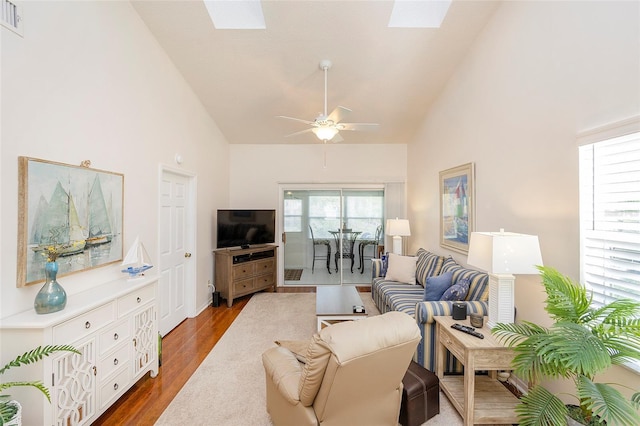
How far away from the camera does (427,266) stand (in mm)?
3844

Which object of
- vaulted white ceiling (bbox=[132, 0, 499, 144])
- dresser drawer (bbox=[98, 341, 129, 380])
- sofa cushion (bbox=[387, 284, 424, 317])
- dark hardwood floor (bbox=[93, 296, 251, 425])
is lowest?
dark hardwood floor (bbox=[93, 296, 251, 425])

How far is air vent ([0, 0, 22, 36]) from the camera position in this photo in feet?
5.24

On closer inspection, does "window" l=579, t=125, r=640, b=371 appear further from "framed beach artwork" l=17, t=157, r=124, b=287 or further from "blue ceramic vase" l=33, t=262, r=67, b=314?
"framed beach artwork" l=17, t=157, r=124, b=287

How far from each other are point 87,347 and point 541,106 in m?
3.85

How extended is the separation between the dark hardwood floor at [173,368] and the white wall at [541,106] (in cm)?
319

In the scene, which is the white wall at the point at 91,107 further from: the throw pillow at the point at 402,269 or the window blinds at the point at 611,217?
the window blinds at the point at 611,217

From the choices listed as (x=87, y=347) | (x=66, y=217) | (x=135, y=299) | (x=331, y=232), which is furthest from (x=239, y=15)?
(x=331, y=232)

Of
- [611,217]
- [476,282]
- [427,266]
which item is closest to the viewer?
[611,217]

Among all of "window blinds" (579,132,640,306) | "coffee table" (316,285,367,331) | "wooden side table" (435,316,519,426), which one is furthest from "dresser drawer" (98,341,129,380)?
"window blinds" (579,132,640,306)

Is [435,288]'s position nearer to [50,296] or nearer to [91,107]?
[50,296]

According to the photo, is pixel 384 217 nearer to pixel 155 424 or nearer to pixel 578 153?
pixel 578 153

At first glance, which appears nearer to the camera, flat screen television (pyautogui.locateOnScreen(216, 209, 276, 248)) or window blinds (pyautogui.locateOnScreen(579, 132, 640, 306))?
window blinds (pyautogui.locateOnScreen(579, 132, 640, 306))

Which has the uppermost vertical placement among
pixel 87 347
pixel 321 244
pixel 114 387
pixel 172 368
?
pixel 321 244

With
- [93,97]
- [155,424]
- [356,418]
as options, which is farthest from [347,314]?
[93,97]
